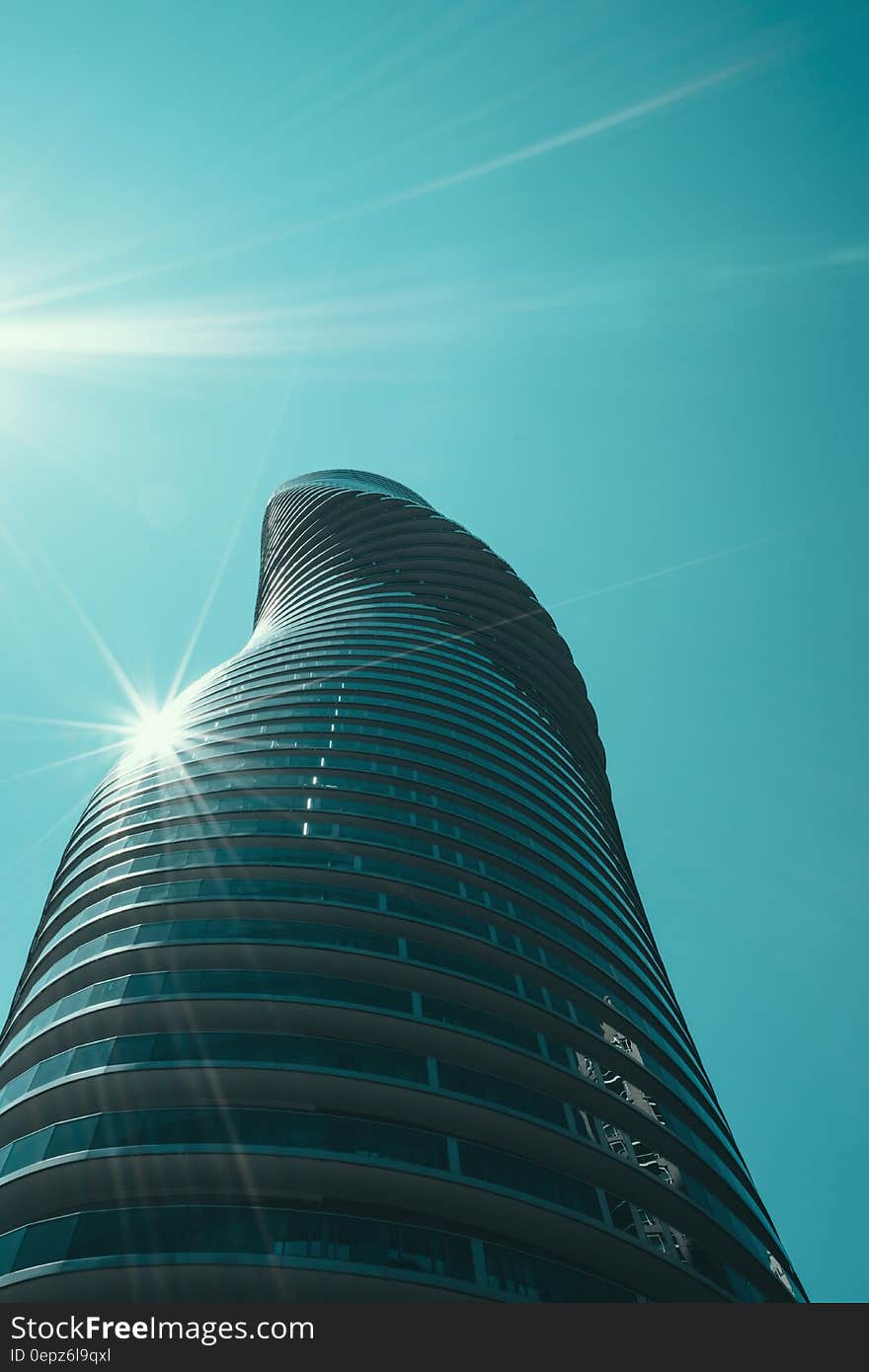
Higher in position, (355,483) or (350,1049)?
(355,483)

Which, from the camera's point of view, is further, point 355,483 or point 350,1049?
point 355,483

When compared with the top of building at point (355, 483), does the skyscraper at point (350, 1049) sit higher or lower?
lower

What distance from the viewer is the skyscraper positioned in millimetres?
17562

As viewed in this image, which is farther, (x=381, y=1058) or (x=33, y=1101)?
(x=381, y=1058)

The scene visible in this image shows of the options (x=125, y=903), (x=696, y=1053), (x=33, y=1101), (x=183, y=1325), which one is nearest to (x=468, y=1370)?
(x=183, y=1325)

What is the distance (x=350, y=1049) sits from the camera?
73.1 ft

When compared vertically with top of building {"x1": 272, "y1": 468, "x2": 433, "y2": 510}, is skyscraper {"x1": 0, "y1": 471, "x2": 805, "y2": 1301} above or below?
below

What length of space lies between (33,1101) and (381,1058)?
9.00m

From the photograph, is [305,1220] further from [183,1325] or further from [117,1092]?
[183,1325]

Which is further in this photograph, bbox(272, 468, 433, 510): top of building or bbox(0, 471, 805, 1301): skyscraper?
bbox(272, 468, 433, 510): top of building

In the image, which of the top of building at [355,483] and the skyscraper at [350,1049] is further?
the top of building at [355,483]

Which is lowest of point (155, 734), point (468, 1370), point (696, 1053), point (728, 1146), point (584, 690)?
point (468, 1370)

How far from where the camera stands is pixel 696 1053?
34938 mm

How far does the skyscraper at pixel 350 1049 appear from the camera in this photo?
17.6 meters
